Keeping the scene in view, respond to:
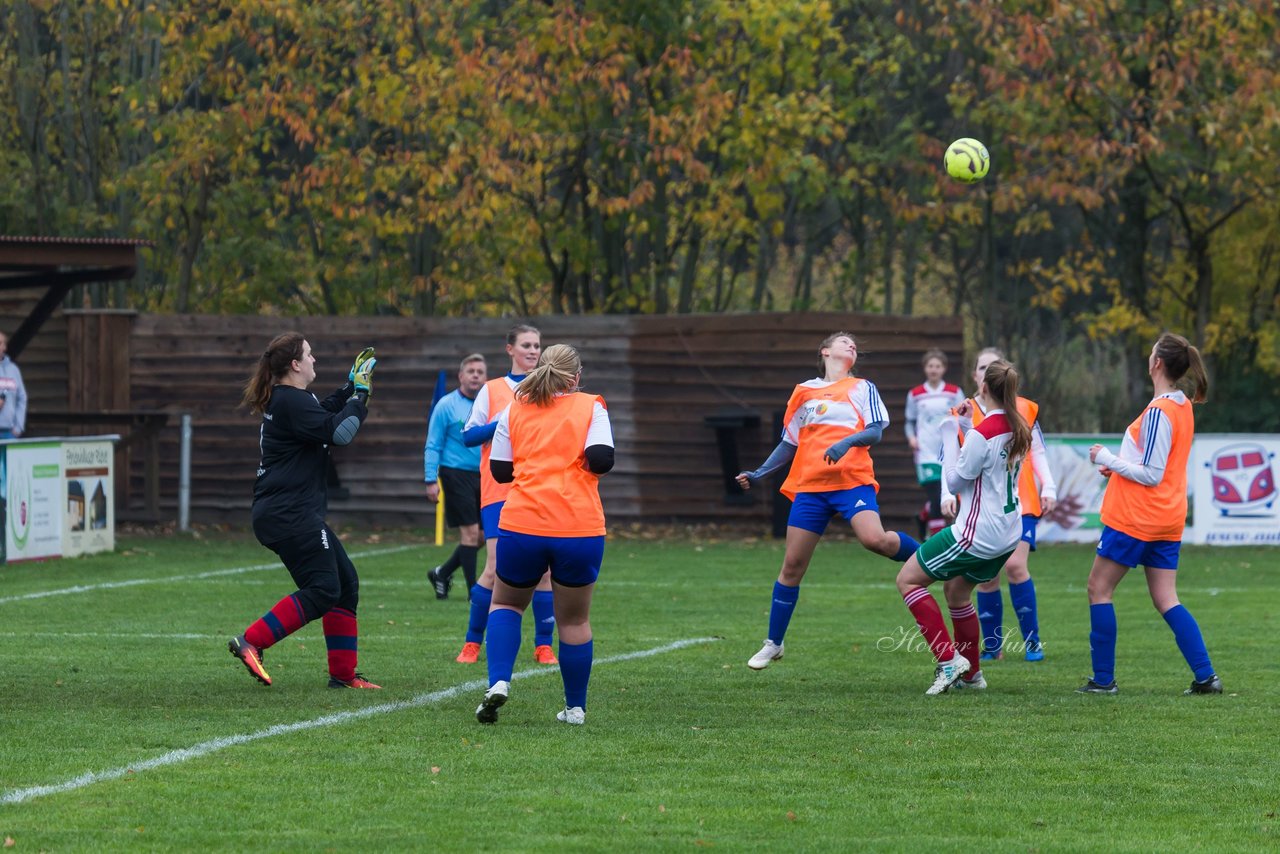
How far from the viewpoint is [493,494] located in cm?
1034

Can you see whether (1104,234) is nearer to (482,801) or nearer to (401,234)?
(401,234)

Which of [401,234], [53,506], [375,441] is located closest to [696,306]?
[401,234]

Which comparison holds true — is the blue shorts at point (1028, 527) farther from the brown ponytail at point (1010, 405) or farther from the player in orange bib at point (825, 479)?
the brown ponytail at point (1010, 405)

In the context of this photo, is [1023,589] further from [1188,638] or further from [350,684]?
[350,684]

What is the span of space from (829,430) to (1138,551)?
1880 mm

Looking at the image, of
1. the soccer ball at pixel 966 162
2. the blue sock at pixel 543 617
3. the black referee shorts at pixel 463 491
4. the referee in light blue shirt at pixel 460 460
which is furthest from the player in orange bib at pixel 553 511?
the soccer ball at pixel 966 162

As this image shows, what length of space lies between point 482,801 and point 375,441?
16136 mm

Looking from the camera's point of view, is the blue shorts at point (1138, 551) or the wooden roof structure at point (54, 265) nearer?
the blue shorts at point (1138, 551)

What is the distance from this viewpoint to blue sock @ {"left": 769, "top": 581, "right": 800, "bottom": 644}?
1013 centimetres

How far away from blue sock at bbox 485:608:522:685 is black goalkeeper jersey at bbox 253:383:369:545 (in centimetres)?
138

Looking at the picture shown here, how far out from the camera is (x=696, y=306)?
28.0 meters

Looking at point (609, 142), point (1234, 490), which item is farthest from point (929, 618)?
point (609, 142)

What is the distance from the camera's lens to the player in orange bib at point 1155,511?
9.19 meters

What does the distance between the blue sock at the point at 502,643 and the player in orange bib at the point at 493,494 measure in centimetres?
198
